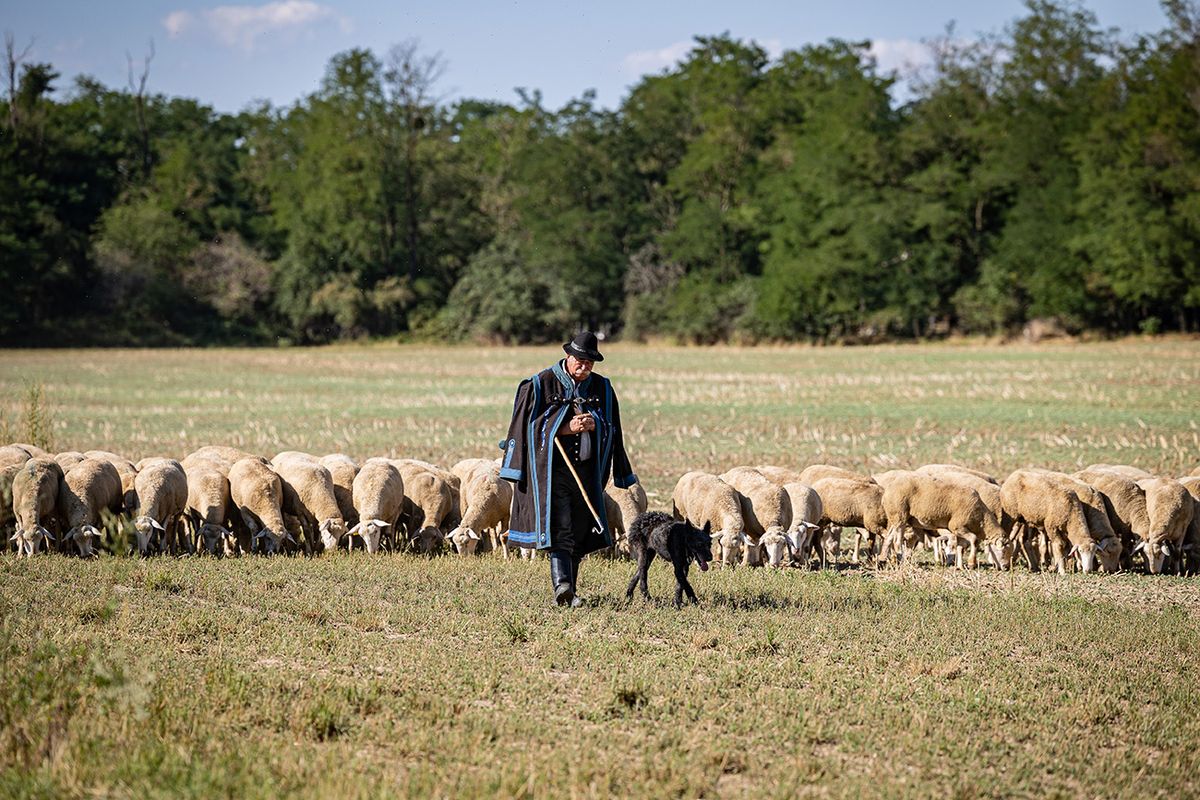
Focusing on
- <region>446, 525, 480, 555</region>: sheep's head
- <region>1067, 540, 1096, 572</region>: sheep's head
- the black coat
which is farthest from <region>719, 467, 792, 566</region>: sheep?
<region>1067, 540, 1096, 572</region>: sheep's head

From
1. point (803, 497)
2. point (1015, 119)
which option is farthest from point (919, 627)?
point (1015, 119)

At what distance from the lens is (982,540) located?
1361 centimetres

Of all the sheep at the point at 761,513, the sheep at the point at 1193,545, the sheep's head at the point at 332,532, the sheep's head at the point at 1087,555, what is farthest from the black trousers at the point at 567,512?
the sheep at the point at 1193,545

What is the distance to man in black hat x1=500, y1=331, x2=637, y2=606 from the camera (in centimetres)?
1036

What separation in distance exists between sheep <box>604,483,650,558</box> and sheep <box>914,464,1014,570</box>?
3.22 metres

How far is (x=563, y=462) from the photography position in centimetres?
1053

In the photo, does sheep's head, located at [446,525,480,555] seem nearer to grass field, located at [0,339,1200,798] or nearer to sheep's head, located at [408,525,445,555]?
sheep's head, located at [408,525,445,555]

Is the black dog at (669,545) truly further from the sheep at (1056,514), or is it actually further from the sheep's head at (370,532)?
the sheep at (1056,514)

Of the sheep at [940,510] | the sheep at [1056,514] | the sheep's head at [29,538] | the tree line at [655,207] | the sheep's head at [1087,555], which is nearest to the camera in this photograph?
the sheep's head at [29,538]

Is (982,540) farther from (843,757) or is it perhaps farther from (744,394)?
(744,394)

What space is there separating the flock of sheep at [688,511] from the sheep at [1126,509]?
1cm

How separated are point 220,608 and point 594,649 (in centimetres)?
312

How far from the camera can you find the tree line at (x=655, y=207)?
210ft

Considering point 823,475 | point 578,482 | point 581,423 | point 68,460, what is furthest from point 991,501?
point 68,460
